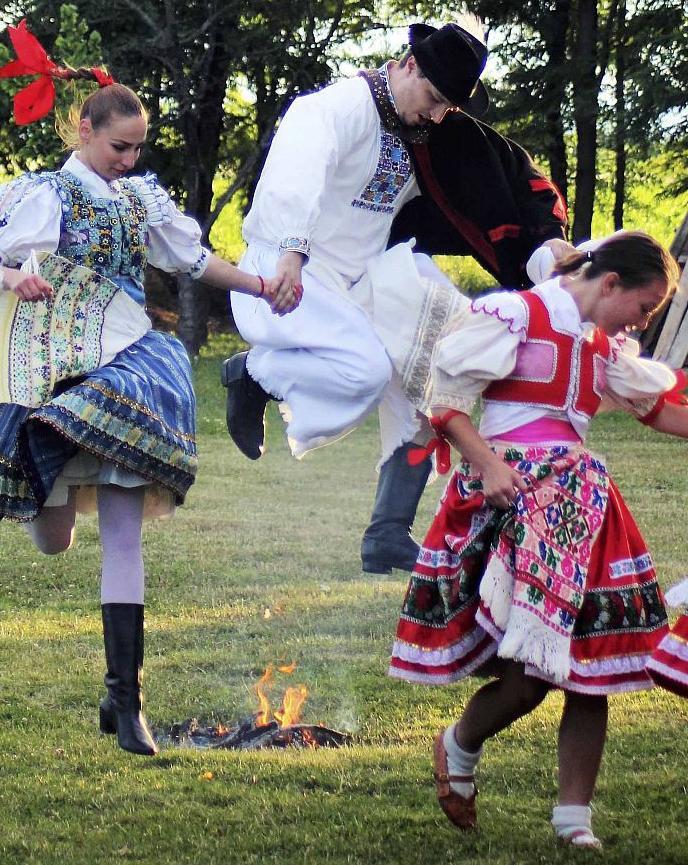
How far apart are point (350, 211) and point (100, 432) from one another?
1.23 metres

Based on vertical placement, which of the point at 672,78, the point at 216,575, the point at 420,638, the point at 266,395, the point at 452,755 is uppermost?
the point at 672,78

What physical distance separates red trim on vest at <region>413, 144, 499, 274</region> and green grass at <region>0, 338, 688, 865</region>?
4.66 feet

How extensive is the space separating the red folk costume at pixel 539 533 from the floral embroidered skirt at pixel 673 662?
181 millimetres

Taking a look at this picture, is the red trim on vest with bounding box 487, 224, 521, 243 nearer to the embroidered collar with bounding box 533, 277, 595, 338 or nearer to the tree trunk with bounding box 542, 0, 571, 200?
the embroidered collar with bounding box 533, 277, 595, 338

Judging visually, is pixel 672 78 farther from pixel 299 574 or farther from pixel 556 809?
pixel 556 809

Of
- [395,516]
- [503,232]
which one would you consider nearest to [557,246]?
[503,232]

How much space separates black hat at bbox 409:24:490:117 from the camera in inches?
152

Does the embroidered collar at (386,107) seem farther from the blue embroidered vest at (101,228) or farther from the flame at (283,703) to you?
the flame at (283,703)

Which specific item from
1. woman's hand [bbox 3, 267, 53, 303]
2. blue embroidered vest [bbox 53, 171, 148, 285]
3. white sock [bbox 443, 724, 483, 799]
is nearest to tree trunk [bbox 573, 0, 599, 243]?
blue embroidered vest [bbox 53, 171, 148, 285]

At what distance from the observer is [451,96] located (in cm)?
397

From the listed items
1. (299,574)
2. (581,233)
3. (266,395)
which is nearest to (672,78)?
(581,233)

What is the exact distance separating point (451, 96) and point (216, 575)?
331cm

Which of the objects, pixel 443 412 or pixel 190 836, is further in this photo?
pixel 190 836

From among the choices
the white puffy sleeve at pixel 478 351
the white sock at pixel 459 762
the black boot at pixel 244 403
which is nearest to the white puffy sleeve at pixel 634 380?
the white puffy sleeve at pixel 478 351
